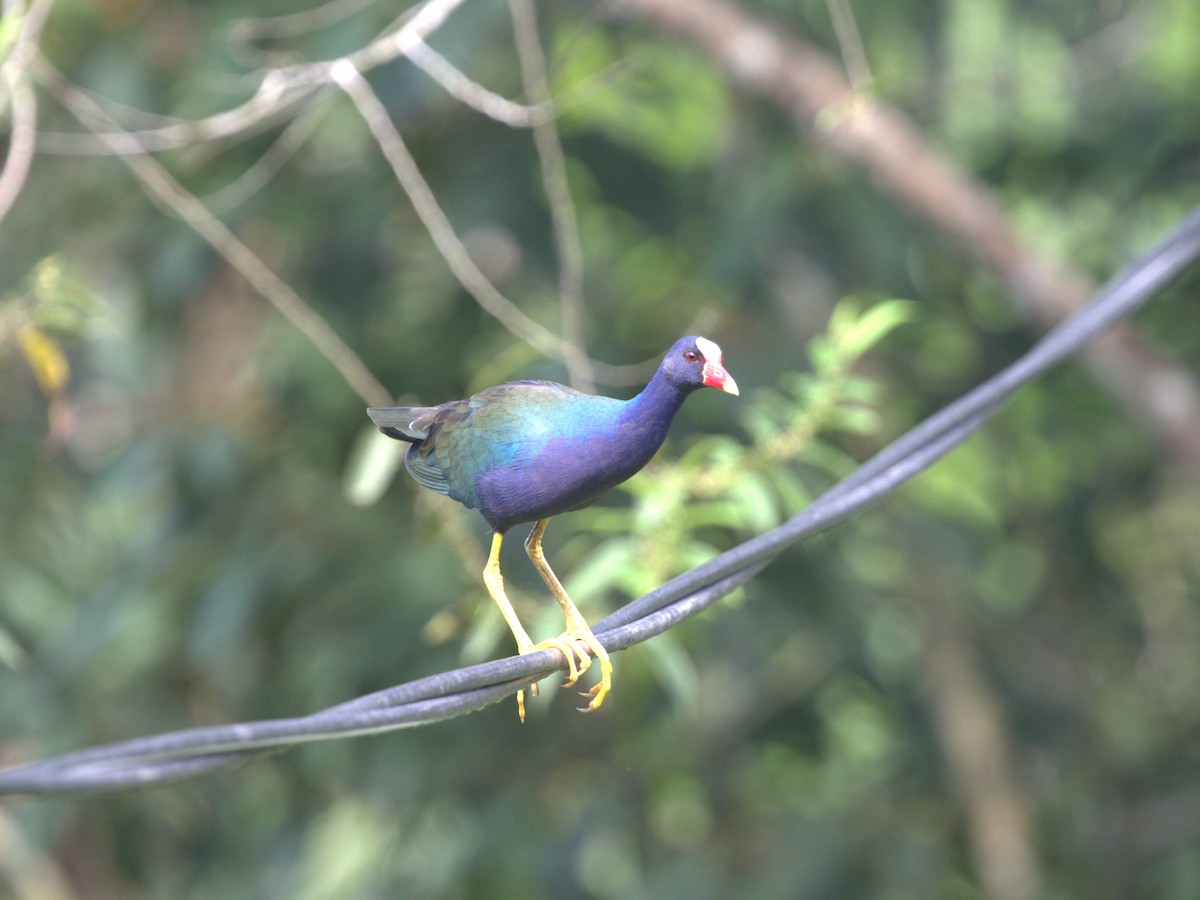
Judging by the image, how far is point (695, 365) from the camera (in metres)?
1.89

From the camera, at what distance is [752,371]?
5289 millimetres

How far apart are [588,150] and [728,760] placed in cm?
268

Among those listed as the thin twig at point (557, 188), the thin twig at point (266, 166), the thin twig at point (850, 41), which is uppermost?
the thin twig at point (266, 166)

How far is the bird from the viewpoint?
189cm

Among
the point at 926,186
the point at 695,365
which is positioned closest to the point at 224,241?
the point at 926,186

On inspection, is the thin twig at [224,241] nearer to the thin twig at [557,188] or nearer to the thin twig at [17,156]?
the thin twig at [17,156]

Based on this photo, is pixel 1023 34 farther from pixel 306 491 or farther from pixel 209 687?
pixel 209 687

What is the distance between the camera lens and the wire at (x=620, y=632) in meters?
1.63

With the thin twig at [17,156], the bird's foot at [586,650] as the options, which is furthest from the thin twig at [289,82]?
the bird's foot at [586,650]

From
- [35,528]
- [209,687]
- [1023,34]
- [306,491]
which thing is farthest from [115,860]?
[1023,34]

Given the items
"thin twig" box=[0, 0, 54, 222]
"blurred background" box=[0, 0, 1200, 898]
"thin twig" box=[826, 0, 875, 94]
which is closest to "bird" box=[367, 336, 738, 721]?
"thin twig" box=[0, 0, 54, 222]

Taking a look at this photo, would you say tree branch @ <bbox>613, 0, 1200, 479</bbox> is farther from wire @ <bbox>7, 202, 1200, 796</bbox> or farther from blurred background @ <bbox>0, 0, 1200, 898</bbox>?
wire @ <bbox>7, 202, 1200, 796</bbox>

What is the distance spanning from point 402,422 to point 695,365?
1.51 ft

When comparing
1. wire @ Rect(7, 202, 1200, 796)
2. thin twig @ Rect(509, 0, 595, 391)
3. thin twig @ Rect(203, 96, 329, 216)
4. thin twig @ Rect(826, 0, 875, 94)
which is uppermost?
thin twig @ Rect(203, 96, 329, 216)
